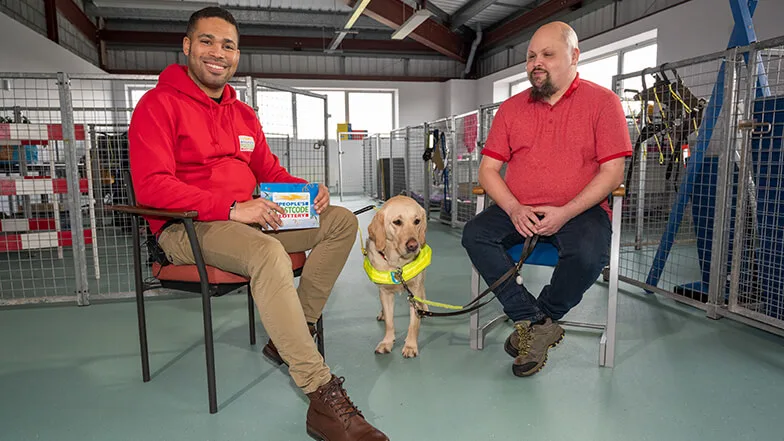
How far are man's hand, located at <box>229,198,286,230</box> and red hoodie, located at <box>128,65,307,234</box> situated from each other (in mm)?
44

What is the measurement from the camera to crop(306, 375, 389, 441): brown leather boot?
5.26ft

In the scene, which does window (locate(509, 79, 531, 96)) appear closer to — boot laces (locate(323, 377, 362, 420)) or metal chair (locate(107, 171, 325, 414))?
metal chair (locate(107, 171, 325, 414))

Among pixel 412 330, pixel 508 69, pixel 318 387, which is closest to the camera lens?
pixel 318 387

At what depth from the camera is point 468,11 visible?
10.6 m

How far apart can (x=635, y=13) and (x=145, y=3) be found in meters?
8.35

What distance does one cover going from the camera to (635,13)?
829 cm

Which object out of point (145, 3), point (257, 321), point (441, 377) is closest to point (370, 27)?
point (145, 3)

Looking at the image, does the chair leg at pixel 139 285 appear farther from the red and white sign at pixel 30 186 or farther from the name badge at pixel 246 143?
the red and white sign at pixel 30 186

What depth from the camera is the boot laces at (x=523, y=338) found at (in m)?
2.15

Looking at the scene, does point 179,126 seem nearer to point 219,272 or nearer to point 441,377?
point 219,272

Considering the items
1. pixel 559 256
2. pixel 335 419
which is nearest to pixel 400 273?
pixel 559 256

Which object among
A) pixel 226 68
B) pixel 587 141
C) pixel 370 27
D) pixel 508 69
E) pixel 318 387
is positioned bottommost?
pixel 318 387

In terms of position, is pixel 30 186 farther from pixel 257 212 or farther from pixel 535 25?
pixel 535 25

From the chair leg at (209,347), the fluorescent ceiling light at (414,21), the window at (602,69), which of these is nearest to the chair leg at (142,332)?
the chair leg at (209,347)
